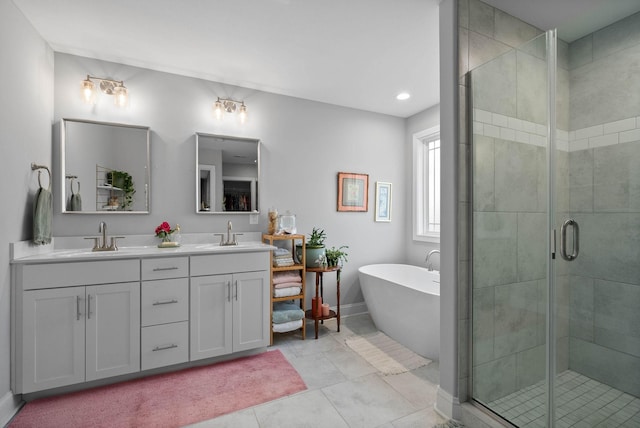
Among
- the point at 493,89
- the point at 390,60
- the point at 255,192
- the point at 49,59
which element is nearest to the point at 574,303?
the point at 493,89

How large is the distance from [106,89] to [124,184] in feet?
2.63

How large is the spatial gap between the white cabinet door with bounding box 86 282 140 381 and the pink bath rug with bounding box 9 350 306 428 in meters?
0.16

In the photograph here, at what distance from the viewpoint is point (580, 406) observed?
57.1 inches

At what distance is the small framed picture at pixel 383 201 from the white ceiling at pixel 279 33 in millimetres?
1259

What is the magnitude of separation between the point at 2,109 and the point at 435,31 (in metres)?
2.82

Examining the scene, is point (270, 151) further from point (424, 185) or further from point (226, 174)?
point (424, 185)

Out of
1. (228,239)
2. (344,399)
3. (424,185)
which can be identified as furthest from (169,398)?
(424,185)

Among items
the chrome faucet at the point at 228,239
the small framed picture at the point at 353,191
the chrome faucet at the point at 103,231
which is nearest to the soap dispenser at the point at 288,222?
the chrome faucet at the point at 228,239

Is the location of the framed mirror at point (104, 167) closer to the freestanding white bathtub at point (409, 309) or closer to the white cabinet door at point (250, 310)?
the white cabinet door at point (250, 310)

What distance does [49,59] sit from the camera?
2250mm

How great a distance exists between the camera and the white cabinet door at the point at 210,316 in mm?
2256

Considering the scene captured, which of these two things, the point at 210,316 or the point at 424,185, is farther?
the point at 424,185

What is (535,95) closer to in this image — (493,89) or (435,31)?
(493,89)

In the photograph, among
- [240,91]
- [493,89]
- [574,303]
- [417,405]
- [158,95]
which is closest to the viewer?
[574,303]
